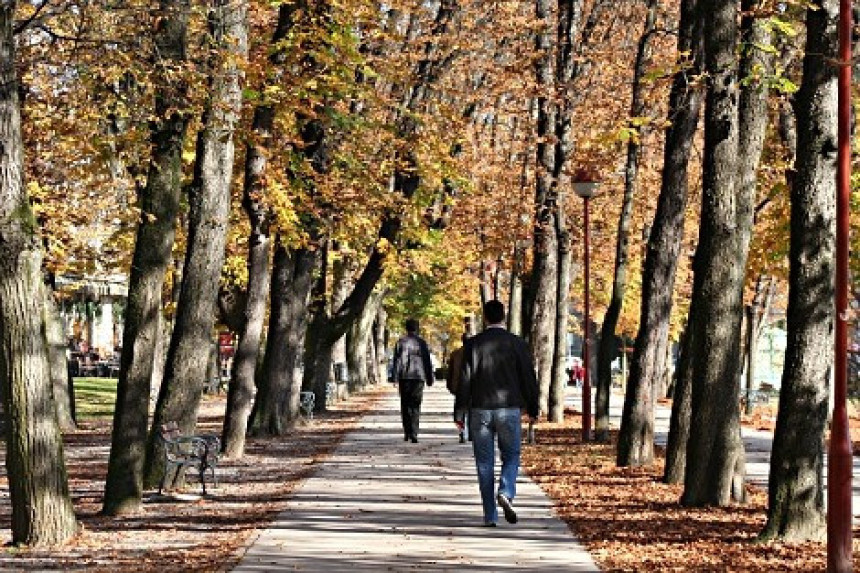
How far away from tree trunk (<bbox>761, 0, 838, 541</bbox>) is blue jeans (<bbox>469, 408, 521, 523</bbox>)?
2.40 m

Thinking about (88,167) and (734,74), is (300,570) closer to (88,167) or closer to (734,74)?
(734,74)

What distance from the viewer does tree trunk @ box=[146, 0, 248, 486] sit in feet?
65.5

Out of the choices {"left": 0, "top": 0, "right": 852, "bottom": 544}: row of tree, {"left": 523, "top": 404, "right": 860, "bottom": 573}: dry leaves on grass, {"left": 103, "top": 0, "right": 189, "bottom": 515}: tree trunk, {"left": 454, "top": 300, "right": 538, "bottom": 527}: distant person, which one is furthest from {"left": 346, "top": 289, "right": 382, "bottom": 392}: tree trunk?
{"left": 454, "top": 300, "right": 538, "bottom": 527}: distant person

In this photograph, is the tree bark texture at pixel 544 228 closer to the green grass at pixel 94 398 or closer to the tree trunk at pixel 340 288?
the tree trunk at pixel 340 288

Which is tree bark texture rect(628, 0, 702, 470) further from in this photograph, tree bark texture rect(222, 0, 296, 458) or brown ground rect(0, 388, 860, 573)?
tree bark texture rect(222, 0, 296, 458)

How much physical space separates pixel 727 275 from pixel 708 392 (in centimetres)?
112

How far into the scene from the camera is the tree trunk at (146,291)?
16.9 meters

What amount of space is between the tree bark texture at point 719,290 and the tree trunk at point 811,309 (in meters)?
2.51

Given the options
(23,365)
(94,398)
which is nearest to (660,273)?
(23,365)

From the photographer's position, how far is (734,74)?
54.0 ft

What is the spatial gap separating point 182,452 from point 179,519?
2.40 m

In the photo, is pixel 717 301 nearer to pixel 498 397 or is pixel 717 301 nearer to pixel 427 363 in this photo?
pixel 498 397

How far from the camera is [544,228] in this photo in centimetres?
3503

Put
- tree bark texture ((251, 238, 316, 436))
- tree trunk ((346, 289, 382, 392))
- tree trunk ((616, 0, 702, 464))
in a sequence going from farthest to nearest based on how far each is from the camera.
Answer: tree trunk ((346, 289, 382, 392))
tree bark texture ((251, 238, 316, 436))
tree trunk ((616, 0, 702, 464))
